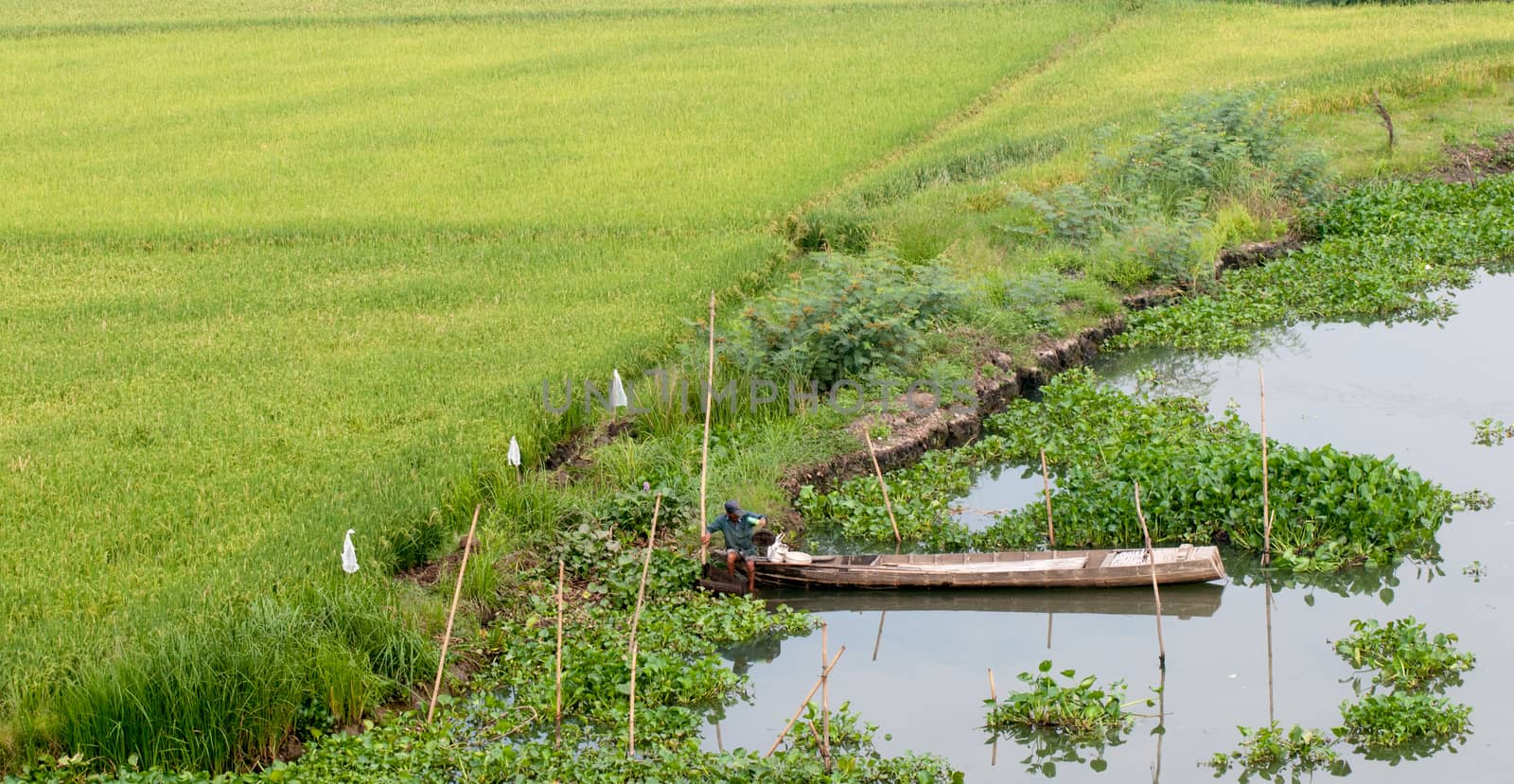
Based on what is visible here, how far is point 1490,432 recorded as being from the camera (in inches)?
529

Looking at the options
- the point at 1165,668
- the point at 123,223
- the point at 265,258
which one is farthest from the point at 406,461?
the point at 123,223

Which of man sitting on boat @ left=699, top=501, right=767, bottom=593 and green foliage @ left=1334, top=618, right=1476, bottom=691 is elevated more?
man sitting on boat @ left=699, top=501, right=767, bottom=593

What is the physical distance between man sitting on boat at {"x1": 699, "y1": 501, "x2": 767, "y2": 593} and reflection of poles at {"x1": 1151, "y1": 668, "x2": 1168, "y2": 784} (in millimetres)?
2816

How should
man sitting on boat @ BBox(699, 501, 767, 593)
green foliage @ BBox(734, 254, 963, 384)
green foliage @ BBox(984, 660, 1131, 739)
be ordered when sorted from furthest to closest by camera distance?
green foliage @ BBox(734, 254, 963, 384) → man sitting on boat @ BBox(699, 501, 767, 593) → green foliage @ BBox(984, 660, 1131, 739)

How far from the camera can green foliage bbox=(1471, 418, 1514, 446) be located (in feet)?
43.9

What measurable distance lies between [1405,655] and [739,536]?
4243mm

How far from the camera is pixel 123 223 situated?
2061 centimetres

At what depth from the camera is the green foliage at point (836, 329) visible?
1413 centimetres

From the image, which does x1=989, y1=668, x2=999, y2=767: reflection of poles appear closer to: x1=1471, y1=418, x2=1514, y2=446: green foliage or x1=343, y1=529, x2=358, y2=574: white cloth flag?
x1=343, y1=529, x2=358, y2=574: white cloth flag

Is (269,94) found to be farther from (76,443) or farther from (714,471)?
(714,471)

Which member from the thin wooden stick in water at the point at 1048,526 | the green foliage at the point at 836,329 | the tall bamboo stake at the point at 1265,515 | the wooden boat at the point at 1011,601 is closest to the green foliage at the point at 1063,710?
the wooden boat at the point at 1011,601

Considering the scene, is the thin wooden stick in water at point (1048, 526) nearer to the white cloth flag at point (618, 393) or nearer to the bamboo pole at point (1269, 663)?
the bamboo pole at point (1269, 663)

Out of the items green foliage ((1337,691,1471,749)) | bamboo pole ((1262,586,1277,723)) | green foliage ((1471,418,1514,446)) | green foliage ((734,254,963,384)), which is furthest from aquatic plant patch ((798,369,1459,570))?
green foliage ((1337,691,1471,749))

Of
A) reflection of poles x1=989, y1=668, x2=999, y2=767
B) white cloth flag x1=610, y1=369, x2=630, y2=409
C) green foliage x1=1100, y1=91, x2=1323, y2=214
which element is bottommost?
reflection of poles x1=989, y1=668, x2=999, y2=767
